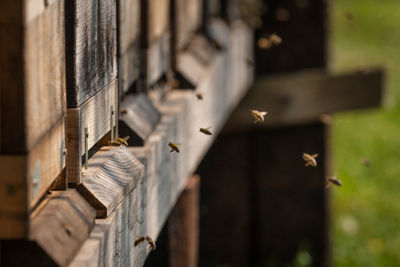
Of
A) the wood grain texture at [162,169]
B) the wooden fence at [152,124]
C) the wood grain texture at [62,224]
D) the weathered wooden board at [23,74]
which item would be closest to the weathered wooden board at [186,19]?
the wooden fence at [152,124]

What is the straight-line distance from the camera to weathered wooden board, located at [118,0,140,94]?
2.16 meters

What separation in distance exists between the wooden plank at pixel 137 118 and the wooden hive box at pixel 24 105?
0.79 m

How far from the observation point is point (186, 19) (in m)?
3.41

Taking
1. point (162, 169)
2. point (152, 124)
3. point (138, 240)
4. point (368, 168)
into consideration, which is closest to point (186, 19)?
point (152, 124)

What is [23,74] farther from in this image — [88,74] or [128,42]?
[128,42]

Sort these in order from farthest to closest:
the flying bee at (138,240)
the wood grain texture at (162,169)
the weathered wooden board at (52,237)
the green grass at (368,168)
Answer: the green grass at (368,168)
the flying bee at (138,240)
the wood grain texture at (162,169)
the weathered wooden board at (52,237)

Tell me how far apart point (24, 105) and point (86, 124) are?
426 millimetres

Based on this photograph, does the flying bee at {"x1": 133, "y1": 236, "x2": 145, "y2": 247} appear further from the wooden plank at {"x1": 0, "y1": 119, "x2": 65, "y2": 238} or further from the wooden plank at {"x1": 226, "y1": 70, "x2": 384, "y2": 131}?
the wooden plank at {"x1": 226, "y1": 70, "x2": 384, "y2": 131}

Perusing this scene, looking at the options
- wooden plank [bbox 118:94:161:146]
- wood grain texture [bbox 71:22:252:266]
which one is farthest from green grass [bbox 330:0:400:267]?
wooden plank [bbox 118:94:161:146]

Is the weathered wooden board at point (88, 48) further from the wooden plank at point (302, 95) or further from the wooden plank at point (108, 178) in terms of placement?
the wooden plank at point (302, 95)

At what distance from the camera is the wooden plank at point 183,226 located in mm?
3420

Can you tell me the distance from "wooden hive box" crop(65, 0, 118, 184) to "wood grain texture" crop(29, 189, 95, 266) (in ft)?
0.27

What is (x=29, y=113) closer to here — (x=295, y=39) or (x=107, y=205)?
(x=107, y=205)

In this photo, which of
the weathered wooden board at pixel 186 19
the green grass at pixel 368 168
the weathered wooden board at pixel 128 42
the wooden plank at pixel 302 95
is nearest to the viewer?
the weathered wooden board at pixel 128 42
